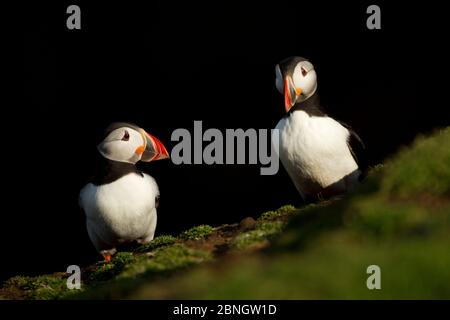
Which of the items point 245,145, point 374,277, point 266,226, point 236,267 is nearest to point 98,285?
point 266,226

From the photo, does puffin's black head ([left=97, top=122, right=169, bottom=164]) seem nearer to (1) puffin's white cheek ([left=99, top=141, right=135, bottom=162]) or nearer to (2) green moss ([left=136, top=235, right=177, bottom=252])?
(1) puffin's white cheek ([left=99, top=141, right=135, bottom=162])

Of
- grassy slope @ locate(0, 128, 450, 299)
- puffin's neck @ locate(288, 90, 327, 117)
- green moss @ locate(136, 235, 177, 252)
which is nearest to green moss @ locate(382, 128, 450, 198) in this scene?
grassy slope @ locate(0, 128, 450, 299)

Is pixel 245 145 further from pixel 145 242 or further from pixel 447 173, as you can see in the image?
pixel 447 173

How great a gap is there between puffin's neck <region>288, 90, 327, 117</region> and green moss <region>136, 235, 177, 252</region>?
215 cm

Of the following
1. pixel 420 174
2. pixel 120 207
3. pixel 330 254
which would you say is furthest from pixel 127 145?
pixel 330 254

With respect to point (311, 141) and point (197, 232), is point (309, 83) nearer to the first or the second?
point (311, 141)

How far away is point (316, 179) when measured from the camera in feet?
37.3

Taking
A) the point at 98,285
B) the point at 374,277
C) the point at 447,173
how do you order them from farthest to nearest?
the point at 98,285 → the point at 447,173 → the point at 374,277

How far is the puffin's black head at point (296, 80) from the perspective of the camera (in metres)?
11.3

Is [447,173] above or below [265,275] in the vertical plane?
above

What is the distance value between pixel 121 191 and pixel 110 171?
0.32 m

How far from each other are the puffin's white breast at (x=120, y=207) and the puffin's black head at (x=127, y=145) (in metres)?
0.27

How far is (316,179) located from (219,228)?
1.32 metres

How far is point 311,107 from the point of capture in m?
11.5
